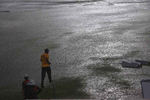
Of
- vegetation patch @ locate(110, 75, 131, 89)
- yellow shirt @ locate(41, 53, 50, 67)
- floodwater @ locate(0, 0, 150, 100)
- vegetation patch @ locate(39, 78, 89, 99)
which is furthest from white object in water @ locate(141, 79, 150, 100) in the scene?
yellow shirt @ locate(41, 53, 50, 67)

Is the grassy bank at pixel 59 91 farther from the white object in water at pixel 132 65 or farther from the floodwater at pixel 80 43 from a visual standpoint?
the white object in water at pixel 132 65

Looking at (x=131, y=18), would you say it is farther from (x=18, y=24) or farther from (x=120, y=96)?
(x=120, y=96)

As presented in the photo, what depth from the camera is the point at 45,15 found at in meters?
26.6

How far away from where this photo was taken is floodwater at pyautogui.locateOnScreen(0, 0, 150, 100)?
39.2 feet

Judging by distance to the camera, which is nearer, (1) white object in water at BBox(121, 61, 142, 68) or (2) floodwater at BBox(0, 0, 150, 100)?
(2) floodwater at BBox(0, 0, 150, 100)

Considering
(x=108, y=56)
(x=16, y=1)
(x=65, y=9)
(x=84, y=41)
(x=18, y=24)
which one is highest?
(x=16, y=1)

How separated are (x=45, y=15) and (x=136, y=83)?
55.2 ft

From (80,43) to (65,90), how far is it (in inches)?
257

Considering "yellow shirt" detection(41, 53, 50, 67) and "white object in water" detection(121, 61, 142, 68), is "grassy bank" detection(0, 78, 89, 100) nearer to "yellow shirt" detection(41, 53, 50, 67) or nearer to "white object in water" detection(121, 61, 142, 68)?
"yellow shirt" detection(41, 53, 50, 67)

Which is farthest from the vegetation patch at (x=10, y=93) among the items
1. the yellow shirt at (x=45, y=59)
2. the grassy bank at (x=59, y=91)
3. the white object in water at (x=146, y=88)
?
the white object in water at (x=146, y=88)

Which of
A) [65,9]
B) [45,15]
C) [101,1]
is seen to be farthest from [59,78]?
[101,1]

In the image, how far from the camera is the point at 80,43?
16.9 m

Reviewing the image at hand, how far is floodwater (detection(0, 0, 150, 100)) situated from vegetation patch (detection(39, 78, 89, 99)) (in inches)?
13.1

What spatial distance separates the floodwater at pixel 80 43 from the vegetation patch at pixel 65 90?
33 centimetres
